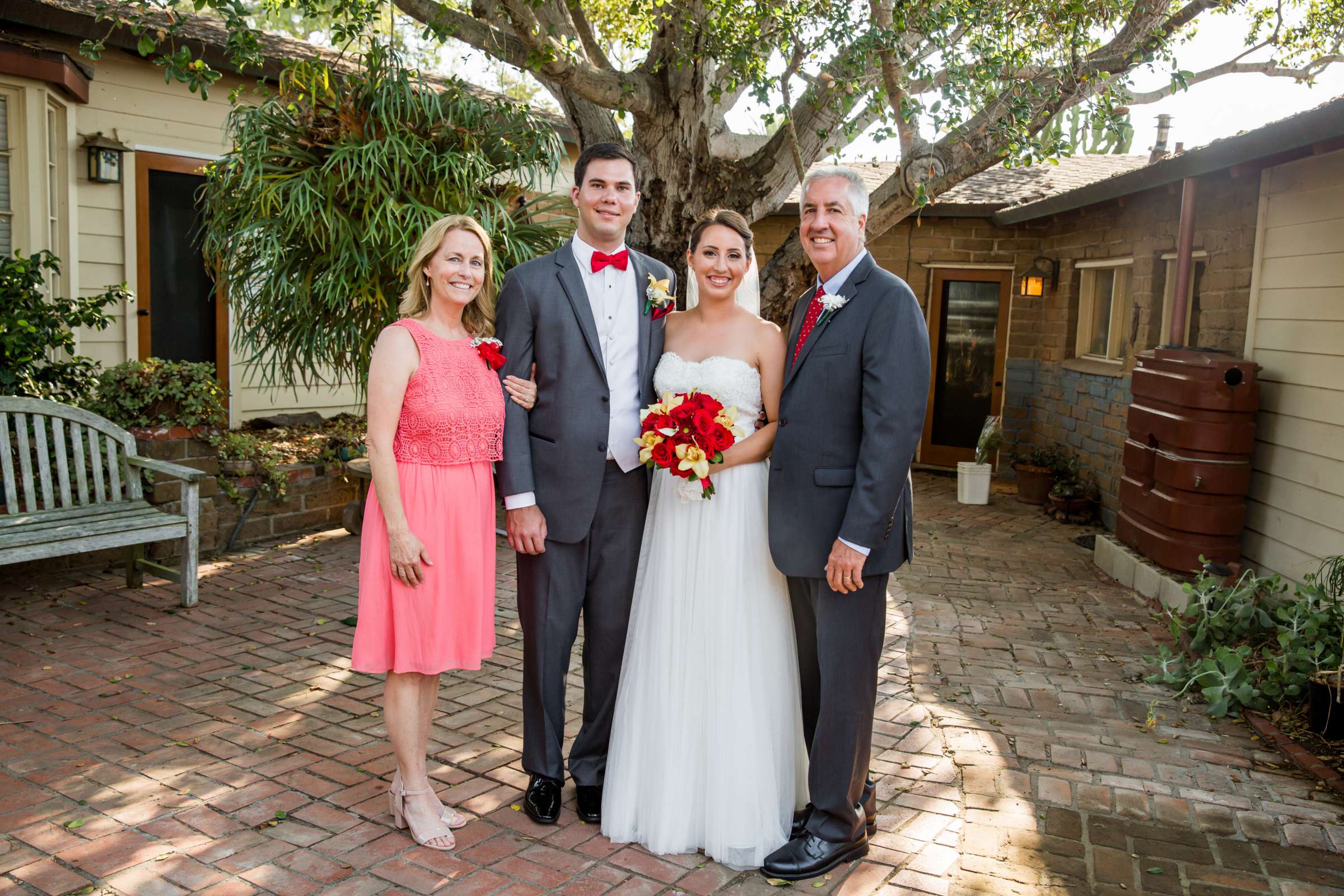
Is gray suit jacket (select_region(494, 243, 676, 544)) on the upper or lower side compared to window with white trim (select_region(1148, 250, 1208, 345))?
lower

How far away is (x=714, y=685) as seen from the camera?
10.7 ft

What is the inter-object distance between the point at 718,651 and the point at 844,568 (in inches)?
20.3

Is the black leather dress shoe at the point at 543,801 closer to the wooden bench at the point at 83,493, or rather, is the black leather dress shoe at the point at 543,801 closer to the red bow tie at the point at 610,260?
the red bow tie at the point at 610,260

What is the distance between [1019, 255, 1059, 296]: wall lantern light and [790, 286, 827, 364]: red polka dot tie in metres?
8.98

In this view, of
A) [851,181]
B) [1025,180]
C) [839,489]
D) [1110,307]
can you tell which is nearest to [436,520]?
[839,489]

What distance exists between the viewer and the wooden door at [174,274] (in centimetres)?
832

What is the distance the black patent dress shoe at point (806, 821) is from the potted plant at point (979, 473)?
7.21 m

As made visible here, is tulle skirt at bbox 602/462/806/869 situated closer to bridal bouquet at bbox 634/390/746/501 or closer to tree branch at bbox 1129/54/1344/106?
bridal bouquet at bbox 634/390/746/501

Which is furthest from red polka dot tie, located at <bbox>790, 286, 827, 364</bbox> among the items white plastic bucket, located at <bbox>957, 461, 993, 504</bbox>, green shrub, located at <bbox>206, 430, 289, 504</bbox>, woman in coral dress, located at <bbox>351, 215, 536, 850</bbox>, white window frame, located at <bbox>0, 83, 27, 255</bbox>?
white plastic bucket, located at <bbox>957, 461, 993, 504</bbox>

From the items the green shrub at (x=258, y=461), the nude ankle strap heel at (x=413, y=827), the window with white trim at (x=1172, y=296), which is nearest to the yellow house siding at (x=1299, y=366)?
the window with white trim at (x=1172, y=296)

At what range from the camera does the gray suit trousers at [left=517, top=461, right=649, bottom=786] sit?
344 centimetres

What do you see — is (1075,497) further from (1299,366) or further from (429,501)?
(429,501)

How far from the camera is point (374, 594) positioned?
322 centimetres

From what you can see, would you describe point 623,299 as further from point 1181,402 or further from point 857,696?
point 1181,402
